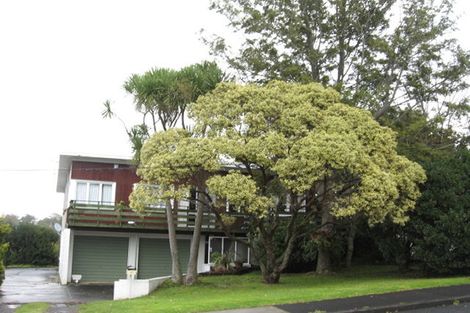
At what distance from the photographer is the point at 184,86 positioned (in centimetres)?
1916

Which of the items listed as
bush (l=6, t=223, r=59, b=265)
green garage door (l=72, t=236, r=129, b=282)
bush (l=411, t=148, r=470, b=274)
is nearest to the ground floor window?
green garage door (l=72, t=236, r=129, b=282)

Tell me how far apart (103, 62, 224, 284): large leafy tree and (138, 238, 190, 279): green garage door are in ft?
25.9

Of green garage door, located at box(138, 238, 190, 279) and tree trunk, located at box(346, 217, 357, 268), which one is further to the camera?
green garage door, located at box(138, 238, 190, 279)

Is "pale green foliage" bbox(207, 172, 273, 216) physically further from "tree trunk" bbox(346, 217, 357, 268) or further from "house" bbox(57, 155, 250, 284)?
"house" bbox(57, 155, 250, 284)

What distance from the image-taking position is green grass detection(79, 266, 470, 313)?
43.8 feet

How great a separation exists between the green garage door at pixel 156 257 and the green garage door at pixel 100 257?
856 mm

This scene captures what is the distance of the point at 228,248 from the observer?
2819cm

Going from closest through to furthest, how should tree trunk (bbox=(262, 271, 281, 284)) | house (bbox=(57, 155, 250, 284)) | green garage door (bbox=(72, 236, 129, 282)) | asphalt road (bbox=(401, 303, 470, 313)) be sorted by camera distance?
asphalt road (bbox=(401, 303, 470, 313)) < tree trunk (bbox=(262, 271, 281, 284)) < house (bbox=(57, 155, 250, 284)) < green garage door (bbox=(72, 236, 129, 282))

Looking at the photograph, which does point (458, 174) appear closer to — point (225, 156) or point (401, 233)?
point (401, 233)

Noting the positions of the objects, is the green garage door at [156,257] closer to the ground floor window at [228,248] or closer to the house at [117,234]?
the house at [117,234]

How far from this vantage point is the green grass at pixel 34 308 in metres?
15.4

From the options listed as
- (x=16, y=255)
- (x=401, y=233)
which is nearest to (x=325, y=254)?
(x=401, y=233)

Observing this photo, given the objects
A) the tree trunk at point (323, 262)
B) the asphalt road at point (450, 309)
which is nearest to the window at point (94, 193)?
the tree trunk at point (323, 262)

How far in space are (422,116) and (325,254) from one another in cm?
682
